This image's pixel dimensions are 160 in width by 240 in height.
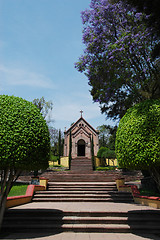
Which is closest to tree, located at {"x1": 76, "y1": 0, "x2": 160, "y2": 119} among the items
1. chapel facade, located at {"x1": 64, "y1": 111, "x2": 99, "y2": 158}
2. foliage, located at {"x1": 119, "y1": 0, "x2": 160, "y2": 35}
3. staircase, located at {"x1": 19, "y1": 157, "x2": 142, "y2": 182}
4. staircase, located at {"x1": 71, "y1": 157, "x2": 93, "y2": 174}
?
foliage, located at {"x1": 119, "y1": 0, "x2": 160, "y2": 35}

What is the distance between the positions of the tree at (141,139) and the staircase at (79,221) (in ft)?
7.61

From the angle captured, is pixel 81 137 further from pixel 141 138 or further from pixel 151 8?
pixel 151 8

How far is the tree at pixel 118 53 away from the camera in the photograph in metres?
11.6

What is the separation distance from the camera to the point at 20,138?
202 inches

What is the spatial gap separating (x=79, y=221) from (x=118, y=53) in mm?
10720

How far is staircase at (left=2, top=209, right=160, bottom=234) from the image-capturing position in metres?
5.90

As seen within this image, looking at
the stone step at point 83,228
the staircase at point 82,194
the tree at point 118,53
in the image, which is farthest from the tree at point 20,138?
the tree at point 118,53

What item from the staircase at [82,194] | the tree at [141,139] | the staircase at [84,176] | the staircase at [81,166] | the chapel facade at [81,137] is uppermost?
the chapel facade at [81,137]

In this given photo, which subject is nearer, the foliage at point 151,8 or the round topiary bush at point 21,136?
the round topiary bush at point 21,136

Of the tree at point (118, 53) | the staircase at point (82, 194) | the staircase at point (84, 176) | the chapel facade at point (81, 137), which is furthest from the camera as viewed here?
the chapel facade at point (81, 137)

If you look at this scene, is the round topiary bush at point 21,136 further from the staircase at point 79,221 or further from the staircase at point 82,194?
the staircase at point 82,194

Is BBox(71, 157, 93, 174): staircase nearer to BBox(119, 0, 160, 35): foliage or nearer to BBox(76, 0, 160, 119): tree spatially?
BBox(76, 0, 160, 119): tree

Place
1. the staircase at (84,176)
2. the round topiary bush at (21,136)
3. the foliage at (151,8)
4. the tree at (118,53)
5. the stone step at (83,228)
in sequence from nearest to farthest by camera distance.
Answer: the round topiary bush at (21,136) < the foliage at (151,8) < the stone step at (83,228) < the tree at (118,53) < the staircase at (84,176)

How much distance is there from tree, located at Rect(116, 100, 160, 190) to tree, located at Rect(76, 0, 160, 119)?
6.31m
